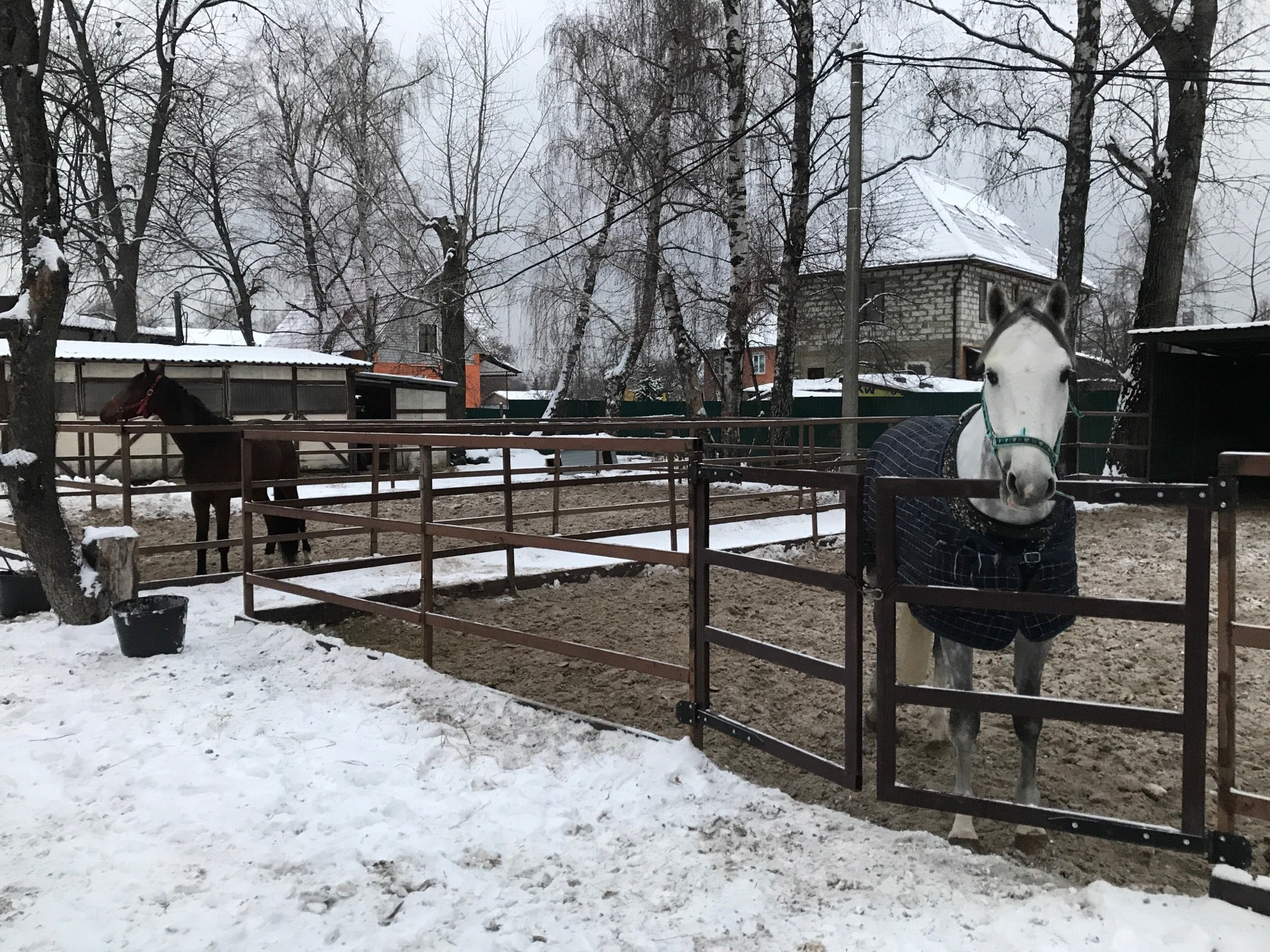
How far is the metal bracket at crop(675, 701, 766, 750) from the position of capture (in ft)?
11.4

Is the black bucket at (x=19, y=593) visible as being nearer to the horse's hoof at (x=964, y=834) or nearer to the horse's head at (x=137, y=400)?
the horse's head at (x=137, y=400)

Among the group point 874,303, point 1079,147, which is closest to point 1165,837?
point 1079,147

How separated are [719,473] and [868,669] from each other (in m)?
1.89

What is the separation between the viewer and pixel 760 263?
55.1ft

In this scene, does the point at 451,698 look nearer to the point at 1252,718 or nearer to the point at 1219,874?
the point at 1219,874

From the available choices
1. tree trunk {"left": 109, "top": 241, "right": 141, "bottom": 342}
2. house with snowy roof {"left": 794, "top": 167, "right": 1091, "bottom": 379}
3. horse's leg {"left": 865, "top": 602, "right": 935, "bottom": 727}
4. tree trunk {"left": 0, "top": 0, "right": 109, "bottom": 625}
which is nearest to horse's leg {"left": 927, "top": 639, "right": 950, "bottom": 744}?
horse's leg {"left": 865, "top": 602, "right": 935, "bottom": 727}

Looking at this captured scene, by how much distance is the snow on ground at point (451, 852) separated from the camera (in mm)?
2471

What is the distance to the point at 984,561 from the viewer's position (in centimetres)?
298

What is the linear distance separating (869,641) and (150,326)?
46.6 m

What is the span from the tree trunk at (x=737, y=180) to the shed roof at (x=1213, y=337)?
6.12 metres

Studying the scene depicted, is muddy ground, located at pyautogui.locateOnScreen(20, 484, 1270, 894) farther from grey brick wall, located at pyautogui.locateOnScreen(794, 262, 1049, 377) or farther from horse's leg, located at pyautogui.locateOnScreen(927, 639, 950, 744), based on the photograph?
grey brick wall, located at pyautogui.locateOnScreen(794, 262, 1049, 377)

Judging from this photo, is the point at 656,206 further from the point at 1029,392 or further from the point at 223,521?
the point at 1029,392

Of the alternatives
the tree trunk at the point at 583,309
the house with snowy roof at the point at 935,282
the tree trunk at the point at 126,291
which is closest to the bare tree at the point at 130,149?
the tree trunk at the point at 126,291

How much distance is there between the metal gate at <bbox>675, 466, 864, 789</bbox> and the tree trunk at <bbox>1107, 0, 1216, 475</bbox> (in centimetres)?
1332
